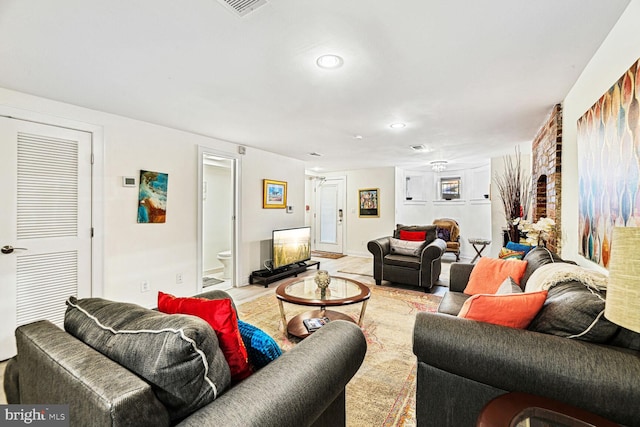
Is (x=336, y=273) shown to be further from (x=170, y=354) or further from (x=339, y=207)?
(x=170, y=354)

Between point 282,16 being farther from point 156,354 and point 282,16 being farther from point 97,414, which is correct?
point 97,414

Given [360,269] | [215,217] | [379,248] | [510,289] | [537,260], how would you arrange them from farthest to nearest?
[360,269], [215,217], [379,248], [537,260], [510,289]

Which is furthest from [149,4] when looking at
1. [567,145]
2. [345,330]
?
[567,145]

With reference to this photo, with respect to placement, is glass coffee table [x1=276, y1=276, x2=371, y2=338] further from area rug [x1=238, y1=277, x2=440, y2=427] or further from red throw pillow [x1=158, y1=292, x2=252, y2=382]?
red throw pillow [x1=158, y1=292, x2=252, y2=382]

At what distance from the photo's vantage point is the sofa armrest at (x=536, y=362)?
0.96 meters

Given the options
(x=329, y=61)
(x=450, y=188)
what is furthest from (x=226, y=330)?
(x=450, y=188)

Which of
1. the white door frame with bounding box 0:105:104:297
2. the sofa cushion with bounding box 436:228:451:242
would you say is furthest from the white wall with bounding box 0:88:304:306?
the sofa cushion with bounding box 436:228:451:242

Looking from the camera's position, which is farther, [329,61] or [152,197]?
[152,197]

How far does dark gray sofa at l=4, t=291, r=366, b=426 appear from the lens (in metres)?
0.68

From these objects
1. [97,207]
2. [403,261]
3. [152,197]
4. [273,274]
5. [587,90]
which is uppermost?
[587,90]

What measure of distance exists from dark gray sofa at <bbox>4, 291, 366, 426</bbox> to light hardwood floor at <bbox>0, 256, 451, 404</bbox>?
1.44 m

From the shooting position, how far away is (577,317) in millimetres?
1165

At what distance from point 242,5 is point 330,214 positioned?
648cm

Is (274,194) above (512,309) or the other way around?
above
